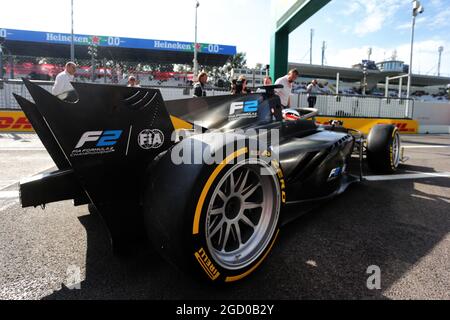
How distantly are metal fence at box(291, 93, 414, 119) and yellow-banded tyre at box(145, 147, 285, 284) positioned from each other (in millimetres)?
12063

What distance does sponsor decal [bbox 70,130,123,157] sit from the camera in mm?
1487

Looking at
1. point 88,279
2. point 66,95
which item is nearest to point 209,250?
point 88,279

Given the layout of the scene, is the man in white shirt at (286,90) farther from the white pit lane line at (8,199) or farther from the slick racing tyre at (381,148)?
the white pit lane line at (8,199)

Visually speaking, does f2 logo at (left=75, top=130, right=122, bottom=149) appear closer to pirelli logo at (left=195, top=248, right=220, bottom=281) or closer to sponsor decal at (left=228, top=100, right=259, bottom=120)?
pirelli logo at (left=195, top=248, right=220, bottom=281)

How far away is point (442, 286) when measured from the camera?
1.67m

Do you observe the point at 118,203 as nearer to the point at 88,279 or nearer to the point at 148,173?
the point at 148,173

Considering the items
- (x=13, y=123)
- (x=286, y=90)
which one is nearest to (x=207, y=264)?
(x=286, y=90)

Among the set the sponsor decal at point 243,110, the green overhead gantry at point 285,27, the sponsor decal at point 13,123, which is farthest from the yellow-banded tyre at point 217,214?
the sponsor decal at point 13,123

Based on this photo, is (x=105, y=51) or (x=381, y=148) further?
(x=105, y=51)

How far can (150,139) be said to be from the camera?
1.79 m

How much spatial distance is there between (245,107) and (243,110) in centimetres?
3

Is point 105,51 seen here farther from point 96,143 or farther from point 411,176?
point 96,143

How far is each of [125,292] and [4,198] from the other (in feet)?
7.53

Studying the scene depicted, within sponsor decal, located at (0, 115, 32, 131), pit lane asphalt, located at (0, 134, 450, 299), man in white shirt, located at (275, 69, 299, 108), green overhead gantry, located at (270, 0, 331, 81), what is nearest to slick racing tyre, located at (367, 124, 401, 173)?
pit lane asphalt, located at (0, 134, 450, 299)
